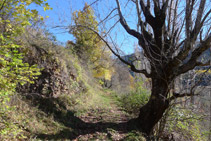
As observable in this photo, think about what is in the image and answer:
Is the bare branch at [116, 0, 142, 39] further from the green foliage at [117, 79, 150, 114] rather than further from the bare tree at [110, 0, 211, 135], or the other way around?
the green foliage at [117, 79, 150, 114]

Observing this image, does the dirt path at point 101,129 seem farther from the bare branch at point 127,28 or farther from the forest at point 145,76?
the bare branch at point 127,28

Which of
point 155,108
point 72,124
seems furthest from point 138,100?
point 72,124

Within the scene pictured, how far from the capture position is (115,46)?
4.84 m

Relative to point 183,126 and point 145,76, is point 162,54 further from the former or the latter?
point 183,126

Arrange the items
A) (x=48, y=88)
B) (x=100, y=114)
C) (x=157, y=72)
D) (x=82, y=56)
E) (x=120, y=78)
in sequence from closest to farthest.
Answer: (x=157, y=72), (x=48, y=88), (x=100, y=114), (x=82, y=56), (x=120, y=78)

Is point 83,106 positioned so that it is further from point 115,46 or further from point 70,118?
point 115,46

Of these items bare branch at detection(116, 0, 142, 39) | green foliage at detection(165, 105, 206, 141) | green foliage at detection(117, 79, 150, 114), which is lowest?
green foliage at detection(165, 105, 206, 141)

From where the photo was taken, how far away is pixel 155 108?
4.39m

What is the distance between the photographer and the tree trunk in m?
4.30

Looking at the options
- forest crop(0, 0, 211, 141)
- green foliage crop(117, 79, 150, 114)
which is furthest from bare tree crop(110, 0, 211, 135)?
green foliage crop(117, 79, 150, 114)

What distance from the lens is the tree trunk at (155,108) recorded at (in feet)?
14.1

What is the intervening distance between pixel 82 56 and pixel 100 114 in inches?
256

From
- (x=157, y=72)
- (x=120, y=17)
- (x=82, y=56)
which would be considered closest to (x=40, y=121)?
(x=157, y=72)

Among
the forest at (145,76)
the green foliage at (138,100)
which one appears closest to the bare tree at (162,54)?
the forest at (145,76)
